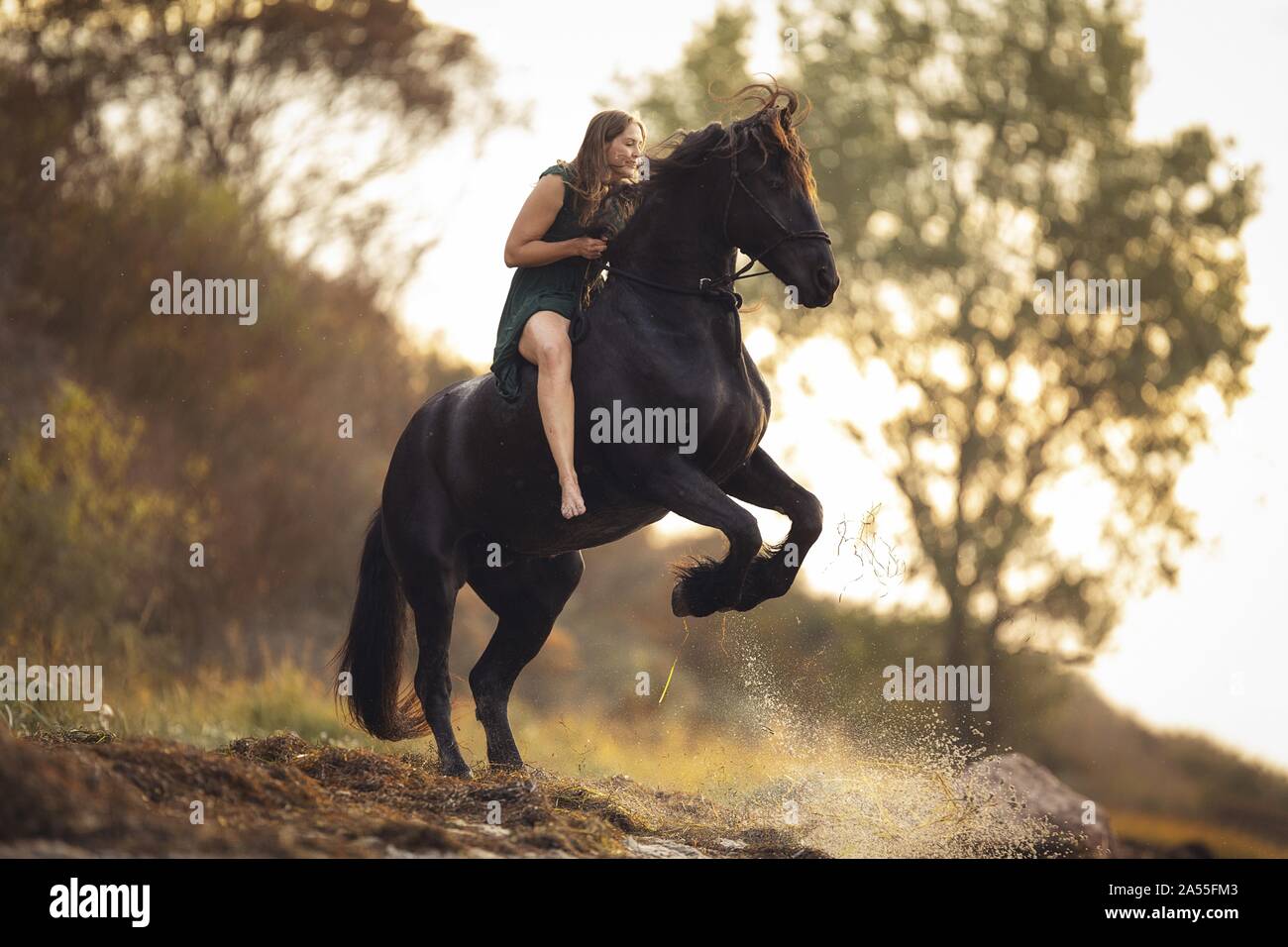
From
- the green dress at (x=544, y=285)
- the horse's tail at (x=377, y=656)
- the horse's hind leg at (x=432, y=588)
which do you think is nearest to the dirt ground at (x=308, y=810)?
the horse's tail at (x=377, y=656)

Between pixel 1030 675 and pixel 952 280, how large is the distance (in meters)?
5.62

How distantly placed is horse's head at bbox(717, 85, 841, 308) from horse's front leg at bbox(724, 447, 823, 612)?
0.84 metres

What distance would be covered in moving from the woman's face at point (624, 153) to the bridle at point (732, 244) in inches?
17.8

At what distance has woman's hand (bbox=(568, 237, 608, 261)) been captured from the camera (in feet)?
21.8

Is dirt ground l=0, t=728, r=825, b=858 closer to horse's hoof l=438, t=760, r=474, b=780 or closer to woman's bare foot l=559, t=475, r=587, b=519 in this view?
horse's hoof l=438, t=760, r=474, b=780

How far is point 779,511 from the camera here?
6.63 meters

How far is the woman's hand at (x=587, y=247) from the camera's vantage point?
6.64m

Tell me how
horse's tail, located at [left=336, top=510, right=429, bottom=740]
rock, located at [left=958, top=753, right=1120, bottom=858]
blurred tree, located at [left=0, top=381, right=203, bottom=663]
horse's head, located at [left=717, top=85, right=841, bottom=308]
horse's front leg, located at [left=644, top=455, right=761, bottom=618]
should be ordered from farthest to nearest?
blurred tree, located at [left=0, top=381, right=203, bottom=663] < rock, located at [left=958, top=753, right=1120, bottom=858] < horse's tail, located at [left=336, top=510, right=429, bottom=740] < horse's head, located at [left=717, top=85, right=841, bottom=308] < horse's front leg, located at [left=644, top=455, right=761, bottom=618]

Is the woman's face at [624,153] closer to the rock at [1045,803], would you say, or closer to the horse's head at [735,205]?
the horse's head at [735,205]

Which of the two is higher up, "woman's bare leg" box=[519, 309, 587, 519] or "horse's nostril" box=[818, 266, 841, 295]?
"horse's nostril" box=[818, 266, 841, 295]

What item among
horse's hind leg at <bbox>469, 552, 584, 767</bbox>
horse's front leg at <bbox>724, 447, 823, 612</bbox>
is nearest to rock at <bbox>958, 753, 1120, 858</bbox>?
horse's hind leg at <bbox>469, 552, 584, 767</bbox>
